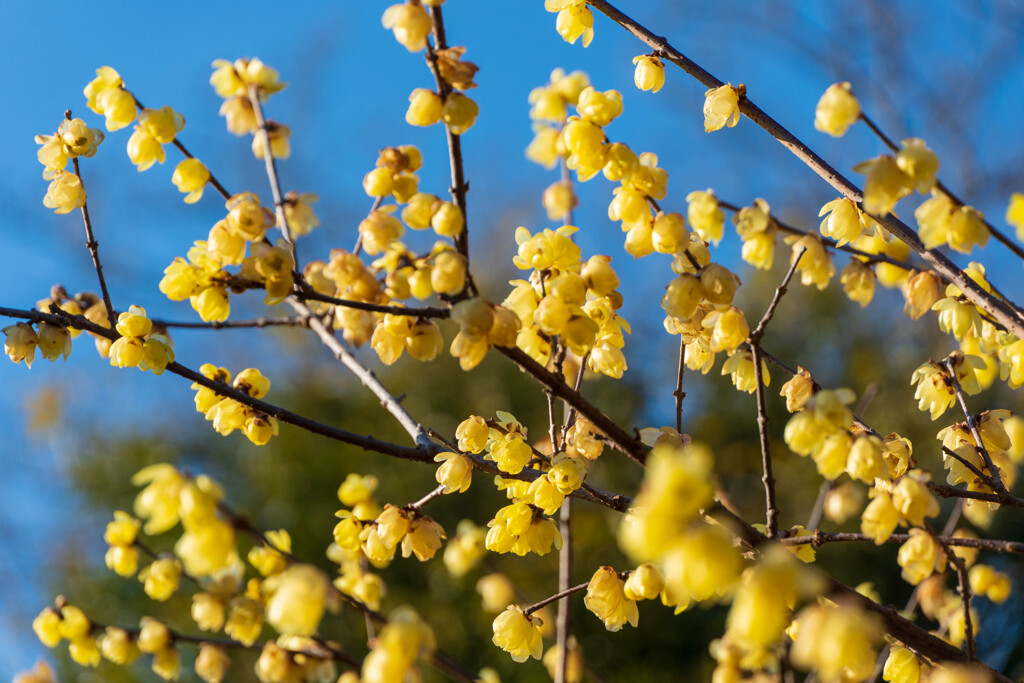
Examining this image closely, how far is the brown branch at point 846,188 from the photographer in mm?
1001

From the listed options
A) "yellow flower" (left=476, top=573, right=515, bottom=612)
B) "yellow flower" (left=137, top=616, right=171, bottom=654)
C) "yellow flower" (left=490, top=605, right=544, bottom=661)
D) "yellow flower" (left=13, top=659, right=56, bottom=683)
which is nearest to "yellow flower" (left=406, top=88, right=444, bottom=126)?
"yellow flower" (left=490, top=605, right=544, bottom=661)

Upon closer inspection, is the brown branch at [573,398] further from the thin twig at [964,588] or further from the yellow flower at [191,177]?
the yellow flower at [191,177]

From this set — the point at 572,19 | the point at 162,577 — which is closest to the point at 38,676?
the point at 162,577

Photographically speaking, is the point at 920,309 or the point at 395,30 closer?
the point at 395,30

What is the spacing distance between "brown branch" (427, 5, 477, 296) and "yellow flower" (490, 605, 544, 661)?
1.82 feet

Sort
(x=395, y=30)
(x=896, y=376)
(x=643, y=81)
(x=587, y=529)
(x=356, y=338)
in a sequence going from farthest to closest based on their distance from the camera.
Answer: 1. (x=896, y=376)
2. (x=587, y=529)
3. (x=643, y=81)
4. (x=356, y=338)
5. (x=395, y=30)

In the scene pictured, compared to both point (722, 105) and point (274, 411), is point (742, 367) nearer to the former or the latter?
point (722, 105)

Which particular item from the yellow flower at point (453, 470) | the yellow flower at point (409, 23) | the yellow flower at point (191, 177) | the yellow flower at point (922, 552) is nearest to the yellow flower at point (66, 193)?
the yellow flower at point (191, 177)

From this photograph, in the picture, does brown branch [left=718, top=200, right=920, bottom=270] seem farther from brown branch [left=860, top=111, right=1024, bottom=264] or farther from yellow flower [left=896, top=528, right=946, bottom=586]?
yellow flower [left=896, top=528, right=946, bottom=586]

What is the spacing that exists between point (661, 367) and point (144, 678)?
3.08 metres

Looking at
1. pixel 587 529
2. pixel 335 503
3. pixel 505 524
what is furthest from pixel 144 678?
pixel 505 524

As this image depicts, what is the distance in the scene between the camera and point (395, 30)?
2.79ft

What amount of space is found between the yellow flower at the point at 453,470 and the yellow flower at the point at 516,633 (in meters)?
0.26

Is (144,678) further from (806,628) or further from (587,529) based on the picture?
(806,628)
